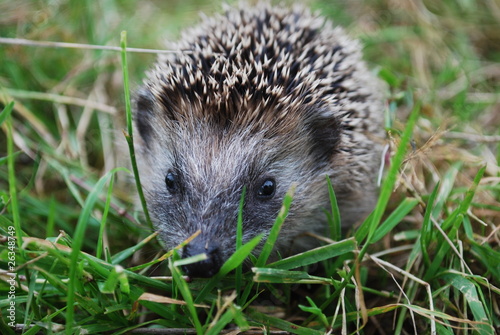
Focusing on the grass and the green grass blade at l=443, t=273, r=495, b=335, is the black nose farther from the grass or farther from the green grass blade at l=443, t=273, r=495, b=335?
the green grass blade at l=443, t=273, r=495, b=335

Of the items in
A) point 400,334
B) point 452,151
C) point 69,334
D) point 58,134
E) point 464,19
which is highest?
point 464,19

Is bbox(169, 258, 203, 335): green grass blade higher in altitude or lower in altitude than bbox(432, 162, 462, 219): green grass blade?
lower

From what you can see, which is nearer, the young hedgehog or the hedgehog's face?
the hedgehog's face

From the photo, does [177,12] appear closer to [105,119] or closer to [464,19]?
[105,119]

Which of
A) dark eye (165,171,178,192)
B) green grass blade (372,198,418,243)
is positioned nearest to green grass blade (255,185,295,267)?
green grass blade (372,198,418,243)

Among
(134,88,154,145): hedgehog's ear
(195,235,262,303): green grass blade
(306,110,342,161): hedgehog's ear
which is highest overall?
(134,88,154,145): hedgehog's ear

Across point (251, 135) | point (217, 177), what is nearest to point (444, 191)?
point (251, 135)

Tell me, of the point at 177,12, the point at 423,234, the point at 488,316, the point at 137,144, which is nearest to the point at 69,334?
the point at 137,144
